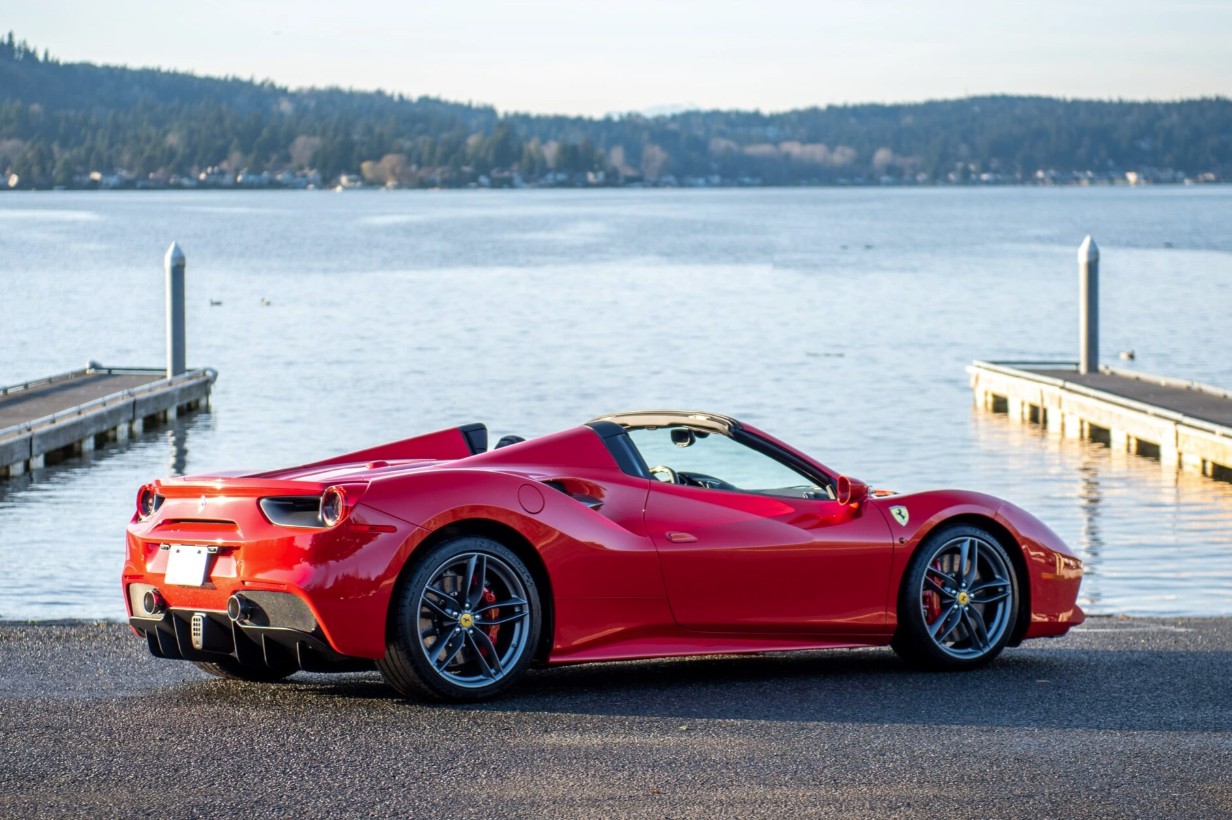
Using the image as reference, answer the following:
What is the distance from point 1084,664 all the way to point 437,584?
325cm

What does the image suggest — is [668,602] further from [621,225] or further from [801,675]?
[621,225]

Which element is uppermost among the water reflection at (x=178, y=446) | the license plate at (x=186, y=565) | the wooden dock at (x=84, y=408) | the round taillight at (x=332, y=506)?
the round taillight at (x=332, y=506)

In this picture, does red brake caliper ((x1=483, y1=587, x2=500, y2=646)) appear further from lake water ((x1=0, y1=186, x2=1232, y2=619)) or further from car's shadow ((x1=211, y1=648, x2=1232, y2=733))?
lake water ((x1=0, y1=186, x2=1232, y2=619))

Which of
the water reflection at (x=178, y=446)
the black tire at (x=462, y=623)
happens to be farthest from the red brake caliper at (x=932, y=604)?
the water reflection at (x=178, y=446)

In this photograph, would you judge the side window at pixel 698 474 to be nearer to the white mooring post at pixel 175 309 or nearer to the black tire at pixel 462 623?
the black tire at pixel 462 623

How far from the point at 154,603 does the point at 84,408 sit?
1884cm

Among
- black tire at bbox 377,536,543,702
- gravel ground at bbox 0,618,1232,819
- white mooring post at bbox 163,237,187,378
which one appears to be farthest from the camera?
white mooring post at bbox 163,237,187,378

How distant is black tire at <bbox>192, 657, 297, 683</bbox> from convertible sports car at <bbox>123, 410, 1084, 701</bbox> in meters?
0.01

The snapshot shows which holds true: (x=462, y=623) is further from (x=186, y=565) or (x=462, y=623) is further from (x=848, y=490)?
(x=848, y=490)

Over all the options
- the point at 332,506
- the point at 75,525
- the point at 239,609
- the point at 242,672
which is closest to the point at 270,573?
the point at 239,609

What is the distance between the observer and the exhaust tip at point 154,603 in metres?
7.68

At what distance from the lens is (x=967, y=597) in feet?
28.7

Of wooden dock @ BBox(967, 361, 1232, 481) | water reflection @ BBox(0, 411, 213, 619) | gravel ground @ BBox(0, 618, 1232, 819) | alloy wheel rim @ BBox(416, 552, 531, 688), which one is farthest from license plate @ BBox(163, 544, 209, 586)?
wooden dock @ BBox(967, 361, 1232, 481)

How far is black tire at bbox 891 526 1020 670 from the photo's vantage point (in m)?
8.60
